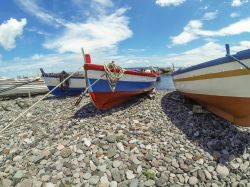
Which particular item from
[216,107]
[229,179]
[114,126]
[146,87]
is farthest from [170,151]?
[146,87]

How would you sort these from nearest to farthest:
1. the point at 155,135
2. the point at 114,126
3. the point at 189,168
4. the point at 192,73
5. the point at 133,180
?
the point at 133,180 < the point at 189,168 < the point at 155,135 < the point at 114,126 < the point at 192,73

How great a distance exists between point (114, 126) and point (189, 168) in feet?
10.1

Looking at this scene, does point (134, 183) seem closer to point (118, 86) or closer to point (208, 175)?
point (208, 175)

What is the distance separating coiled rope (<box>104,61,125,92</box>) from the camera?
973 cm

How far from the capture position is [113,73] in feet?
32.4

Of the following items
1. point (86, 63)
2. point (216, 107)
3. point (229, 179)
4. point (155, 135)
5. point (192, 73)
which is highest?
point (86, 63)

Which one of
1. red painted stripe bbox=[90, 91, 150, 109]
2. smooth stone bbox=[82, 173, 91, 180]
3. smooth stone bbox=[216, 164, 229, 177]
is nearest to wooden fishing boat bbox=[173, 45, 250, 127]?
smooth stone bbox=[216, 164, 229, 177]

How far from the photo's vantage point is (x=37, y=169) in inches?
215

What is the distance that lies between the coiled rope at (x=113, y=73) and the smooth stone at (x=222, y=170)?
223 inches

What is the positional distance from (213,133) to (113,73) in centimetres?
476

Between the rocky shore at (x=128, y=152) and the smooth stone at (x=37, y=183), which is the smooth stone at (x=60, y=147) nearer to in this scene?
the rocky shore at (x=128, y=152)

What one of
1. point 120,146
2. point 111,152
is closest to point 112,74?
point 120,146

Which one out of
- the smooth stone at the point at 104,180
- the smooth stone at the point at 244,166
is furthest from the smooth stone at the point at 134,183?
the smooth stone at the point at 244,166

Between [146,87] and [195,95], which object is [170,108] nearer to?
[195,95]
